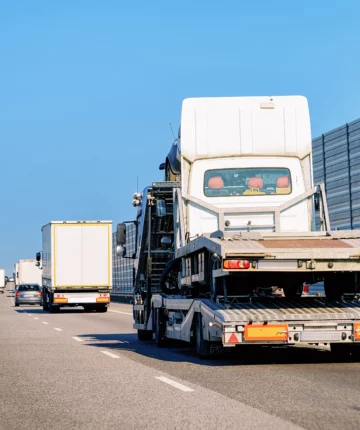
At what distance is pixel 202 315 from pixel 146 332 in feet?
19.7

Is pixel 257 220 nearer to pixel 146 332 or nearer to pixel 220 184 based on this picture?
pixel 220 184

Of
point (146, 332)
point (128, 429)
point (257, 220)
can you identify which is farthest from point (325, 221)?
point (128, 429)

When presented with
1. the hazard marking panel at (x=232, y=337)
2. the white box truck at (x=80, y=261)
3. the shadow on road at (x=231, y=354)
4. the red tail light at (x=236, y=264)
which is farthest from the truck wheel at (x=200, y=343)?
the white box truck at (x=80, y=261)

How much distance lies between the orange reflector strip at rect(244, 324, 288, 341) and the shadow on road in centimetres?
113

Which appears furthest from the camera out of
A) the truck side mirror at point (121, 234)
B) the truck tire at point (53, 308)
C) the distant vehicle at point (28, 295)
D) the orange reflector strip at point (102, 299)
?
the distant vehicle at point (28, 295)

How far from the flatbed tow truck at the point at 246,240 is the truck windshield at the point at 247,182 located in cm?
2

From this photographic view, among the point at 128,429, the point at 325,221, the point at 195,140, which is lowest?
the point at 128,429

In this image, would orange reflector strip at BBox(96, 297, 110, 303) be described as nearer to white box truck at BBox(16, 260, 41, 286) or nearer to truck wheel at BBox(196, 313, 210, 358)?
truck wheel at BBox(196, 313, 210, 358)

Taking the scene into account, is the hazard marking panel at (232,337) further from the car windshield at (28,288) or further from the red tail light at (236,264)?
the car windshield at (28,288)

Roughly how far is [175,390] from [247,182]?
5.47 m

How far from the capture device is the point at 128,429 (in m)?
7.44

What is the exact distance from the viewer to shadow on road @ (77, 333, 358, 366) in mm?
13312

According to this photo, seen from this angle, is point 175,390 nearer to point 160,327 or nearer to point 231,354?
point 231,354

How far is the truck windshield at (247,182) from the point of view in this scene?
1465 cm
